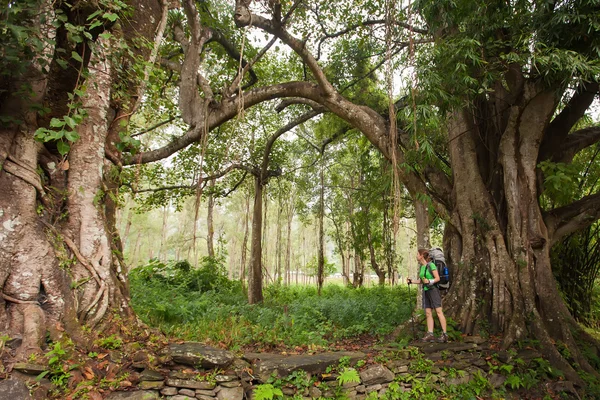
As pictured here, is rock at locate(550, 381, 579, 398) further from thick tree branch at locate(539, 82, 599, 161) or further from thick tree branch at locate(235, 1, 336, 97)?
thick tree branch at locate(235, 1, 336, 97)

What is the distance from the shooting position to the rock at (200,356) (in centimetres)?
344

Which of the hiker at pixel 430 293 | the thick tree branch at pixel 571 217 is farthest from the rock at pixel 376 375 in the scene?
the thick tree branch at pixel 571 217

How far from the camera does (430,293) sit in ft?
16.3

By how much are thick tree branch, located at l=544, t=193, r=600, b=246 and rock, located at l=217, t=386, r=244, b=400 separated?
5.26 meters

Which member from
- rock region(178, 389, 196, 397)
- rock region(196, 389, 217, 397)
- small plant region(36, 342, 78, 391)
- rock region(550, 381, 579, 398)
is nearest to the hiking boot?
rock region(550, 381, 579, 398)

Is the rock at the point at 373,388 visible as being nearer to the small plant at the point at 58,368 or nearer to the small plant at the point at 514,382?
the small plant at the point at 514,382

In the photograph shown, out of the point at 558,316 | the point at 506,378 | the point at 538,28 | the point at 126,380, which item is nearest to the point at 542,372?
the point at 506,378

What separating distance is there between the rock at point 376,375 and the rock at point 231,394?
1417 millimetres

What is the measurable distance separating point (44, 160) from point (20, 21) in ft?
4.36

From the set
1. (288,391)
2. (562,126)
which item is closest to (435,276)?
(288,391)

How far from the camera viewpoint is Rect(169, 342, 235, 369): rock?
3439 millimetres

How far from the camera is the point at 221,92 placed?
6.65 m

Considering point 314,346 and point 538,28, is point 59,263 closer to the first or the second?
point 314,346

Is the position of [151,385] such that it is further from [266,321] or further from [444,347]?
[444,347]
